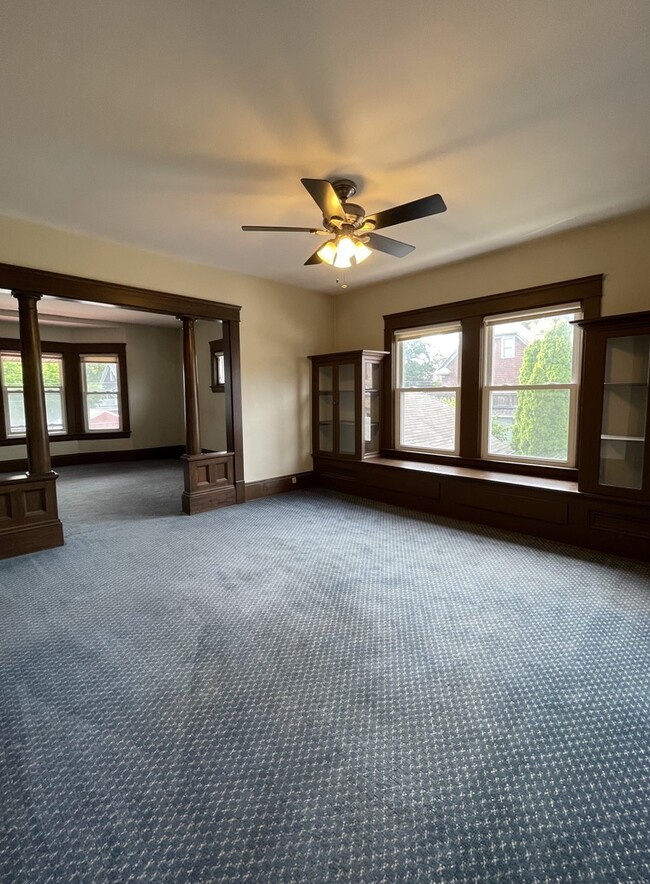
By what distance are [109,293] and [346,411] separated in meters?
3.00

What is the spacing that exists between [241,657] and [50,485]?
2651 mm

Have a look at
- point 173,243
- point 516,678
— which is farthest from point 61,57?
point 516,678

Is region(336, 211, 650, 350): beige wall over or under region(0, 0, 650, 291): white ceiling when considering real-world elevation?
under

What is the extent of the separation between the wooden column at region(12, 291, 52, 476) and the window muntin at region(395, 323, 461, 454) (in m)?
3.90

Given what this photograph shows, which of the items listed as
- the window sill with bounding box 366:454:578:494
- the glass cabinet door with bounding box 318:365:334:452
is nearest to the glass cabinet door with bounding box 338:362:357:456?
the glass cabinet door with bounding box 318:365:334:452

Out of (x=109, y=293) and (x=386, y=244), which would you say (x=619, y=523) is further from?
(x=109, y=293)

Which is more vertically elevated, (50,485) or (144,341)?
(144,341)

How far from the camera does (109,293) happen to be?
397 cm

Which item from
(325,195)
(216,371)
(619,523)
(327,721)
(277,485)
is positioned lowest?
(327,721)

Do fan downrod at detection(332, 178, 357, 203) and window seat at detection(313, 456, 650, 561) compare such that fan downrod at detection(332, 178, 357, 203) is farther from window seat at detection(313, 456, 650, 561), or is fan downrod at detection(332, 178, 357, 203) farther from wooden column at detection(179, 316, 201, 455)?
window seat at detection(313, 456, 650, 561)

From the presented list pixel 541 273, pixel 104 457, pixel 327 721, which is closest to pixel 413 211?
pixel 541 273

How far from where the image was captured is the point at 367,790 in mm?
1403

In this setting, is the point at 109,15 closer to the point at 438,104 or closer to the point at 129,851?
the point at 438,104

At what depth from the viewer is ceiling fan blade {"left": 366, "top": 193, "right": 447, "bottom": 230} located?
2.31 metres
